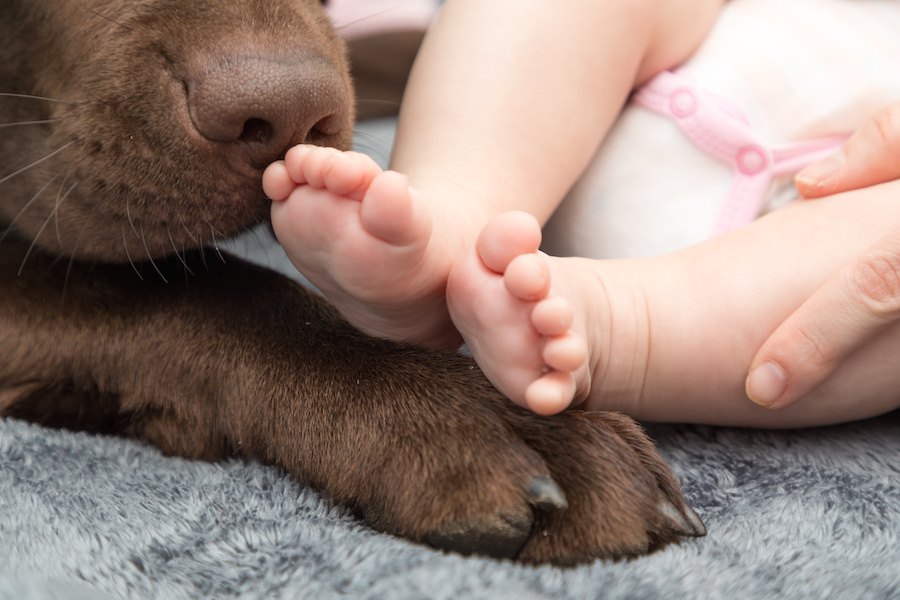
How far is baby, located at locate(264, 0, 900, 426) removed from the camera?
92 centimetres

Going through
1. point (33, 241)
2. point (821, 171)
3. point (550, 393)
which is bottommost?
point (33, 241)

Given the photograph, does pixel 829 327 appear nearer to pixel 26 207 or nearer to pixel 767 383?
pixel 767 383

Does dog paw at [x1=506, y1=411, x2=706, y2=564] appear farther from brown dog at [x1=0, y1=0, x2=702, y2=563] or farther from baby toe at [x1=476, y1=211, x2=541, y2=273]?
baby toe at [x1=476, y1=211, x2=541, y2=273]

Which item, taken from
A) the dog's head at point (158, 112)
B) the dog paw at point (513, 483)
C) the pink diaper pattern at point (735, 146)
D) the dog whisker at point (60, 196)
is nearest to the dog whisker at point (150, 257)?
the dog's head at point (158, 112)

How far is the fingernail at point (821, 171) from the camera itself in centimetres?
125

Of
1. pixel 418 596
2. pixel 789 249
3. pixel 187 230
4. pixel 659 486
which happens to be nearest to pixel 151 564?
pixel 418 596

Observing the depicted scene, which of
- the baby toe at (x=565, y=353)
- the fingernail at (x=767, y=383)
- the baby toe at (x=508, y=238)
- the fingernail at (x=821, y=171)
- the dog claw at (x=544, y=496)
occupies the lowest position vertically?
the dog claw at (x=544, y=496)

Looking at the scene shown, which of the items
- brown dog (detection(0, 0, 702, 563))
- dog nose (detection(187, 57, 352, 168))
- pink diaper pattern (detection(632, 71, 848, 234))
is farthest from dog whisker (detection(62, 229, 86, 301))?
pink diaper pattern (detection(632, 71, 848, 234))

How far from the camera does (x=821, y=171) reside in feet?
4.14

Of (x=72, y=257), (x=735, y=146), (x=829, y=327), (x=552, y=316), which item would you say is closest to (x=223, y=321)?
(x=72, y=257)

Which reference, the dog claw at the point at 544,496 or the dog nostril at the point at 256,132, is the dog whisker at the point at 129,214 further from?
the dog claw at the point at 544,496

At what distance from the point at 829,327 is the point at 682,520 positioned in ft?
0.98

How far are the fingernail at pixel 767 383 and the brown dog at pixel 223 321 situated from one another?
0.62 feet

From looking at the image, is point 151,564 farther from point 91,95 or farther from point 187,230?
point 91,95
